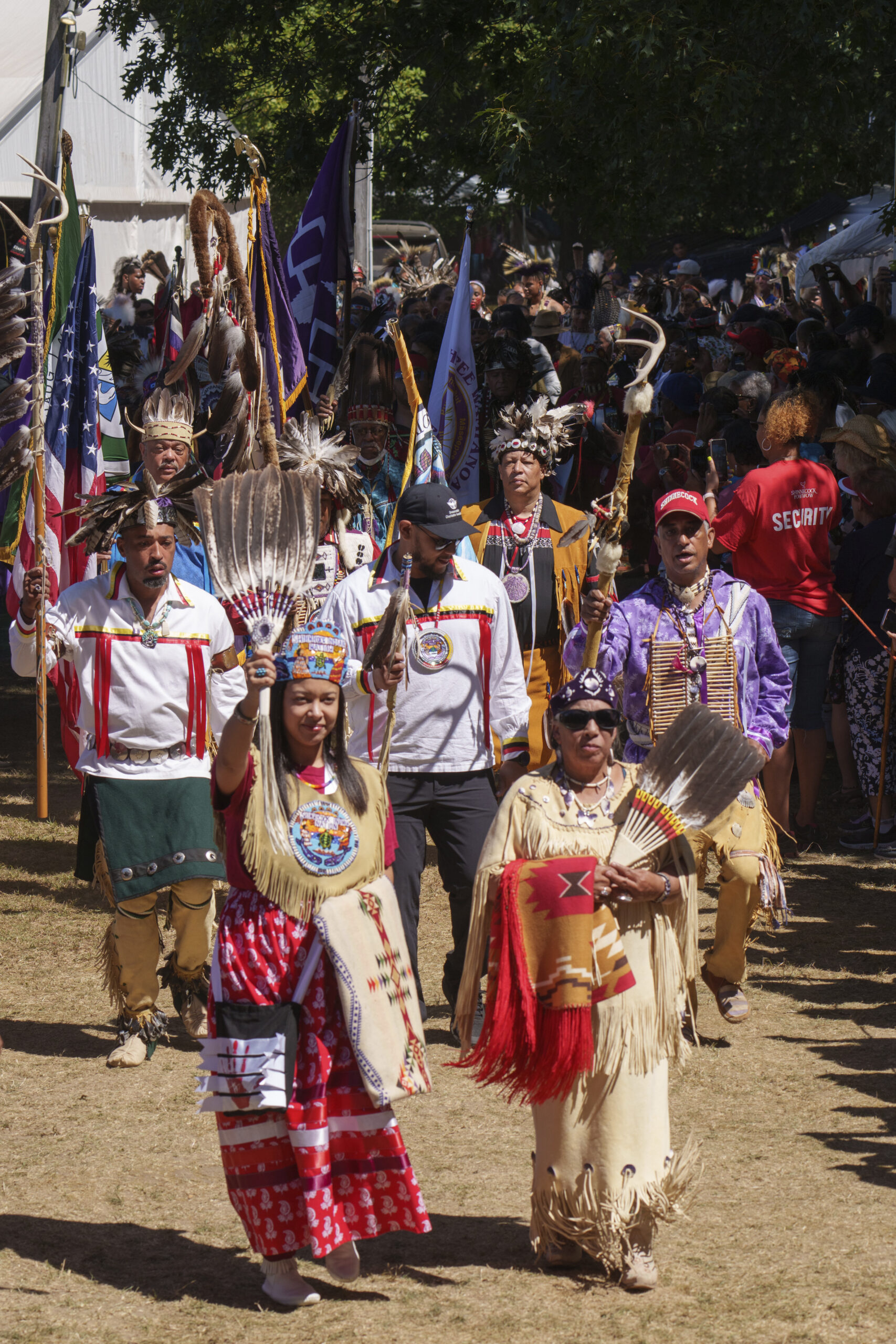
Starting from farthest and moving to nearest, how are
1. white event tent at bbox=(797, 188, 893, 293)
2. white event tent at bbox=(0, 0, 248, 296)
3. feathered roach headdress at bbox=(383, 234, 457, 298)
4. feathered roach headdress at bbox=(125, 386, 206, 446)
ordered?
white event tent at bbox=(0, 0, 248, 296)
feathered roach headdress at bbox=(383, 234, 457, 298)
white event tent at bbox=(797, 188, 893, 293)
feathered roach headdress at bbox=(125, 386, 206, 446)

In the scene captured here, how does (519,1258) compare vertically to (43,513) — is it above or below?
below

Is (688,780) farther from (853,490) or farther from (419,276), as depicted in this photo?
(419,276)

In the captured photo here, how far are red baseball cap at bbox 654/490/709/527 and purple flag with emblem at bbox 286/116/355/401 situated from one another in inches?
131

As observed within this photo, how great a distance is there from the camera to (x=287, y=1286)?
3959mm

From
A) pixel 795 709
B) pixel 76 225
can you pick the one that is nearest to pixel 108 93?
pixel 76 225

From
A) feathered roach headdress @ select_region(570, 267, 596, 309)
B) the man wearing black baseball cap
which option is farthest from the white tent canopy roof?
the man wearing black baseball cap

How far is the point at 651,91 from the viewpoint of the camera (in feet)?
30.2

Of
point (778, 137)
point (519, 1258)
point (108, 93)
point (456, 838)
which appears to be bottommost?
point (519, 1258)

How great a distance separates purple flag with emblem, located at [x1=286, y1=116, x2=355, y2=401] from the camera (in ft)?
28.2

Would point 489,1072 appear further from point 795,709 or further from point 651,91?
point 651,91

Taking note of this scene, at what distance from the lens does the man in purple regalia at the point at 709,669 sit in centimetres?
562

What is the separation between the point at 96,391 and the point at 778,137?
4700 mm

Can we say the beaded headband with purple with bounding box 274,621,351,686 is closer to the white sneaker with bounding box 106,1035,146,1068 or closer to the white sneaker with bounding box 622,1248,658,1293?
the white sneaker with bounding box 622,1248,658,1293

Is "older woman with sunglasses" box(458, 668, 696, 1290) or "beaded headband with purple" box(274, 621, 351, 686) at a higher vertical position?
"beaded headband with purple" box(274, 621, 351, 686)
